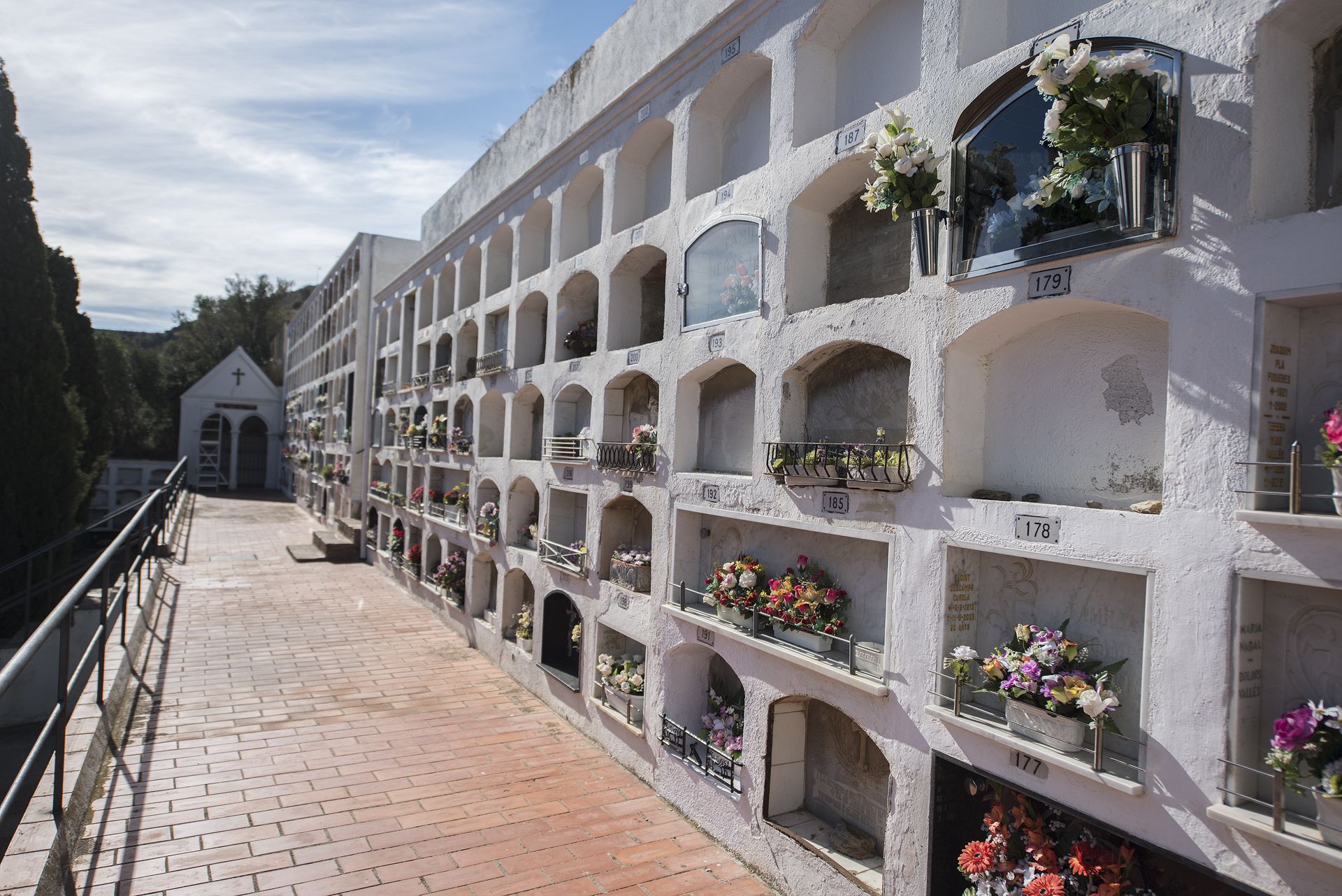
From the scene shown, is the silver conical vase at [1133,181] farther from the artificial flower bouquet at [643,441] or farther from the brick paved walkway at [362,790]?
the brick paved walkway at [362,790]

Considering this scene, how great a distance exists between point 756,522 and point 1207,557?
3.94m

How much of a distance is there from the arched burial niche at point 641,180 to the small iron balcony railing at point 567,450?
259 cm

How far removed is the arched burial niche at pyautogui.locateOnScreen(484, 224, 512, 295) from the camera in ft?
46.5

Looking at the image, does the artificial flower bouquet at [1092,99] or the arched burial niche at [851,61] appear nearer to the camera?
the artificial flower bouquet at [1092,99]

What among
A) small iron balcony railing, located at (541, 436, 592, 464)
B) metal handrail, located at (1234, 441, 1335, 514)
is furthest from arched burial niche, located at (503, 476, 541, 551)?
metal handrail, located at (1234, 441, 1335, 514)

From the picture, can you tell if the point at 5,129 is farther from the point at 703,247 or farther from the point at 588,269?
the point at 703,247

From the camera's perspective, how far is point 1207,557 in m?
4.04

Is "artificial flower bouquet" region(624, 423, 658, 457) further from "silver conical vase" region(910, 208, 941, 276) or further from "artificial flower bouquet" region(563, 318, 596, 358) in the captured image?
"silver conical vase" region(910, 208, 941, 276)

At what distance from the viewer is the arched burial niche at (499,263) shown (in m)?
14.2

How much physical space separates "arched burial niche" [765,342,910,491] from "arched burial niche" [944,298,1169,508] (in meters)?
0.49

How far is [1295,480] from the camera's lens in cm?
365

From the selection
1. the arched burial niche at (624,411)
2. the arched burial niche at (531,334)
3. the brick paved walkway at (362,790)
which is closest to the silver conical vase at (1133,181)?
the brick paved walkway at (362,790)

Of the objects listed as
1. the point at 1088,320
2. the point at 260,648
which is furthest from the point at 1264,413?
the point at 260,648

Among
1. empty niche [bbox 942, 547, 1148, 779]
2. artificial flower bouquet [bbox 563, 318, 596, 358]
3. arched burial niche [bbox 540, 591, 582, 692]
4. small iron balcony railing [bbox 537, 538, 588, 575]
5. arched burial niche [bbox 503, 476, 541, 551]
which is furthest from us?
arched burial niche [bbox 503, 476, 541, 551]
